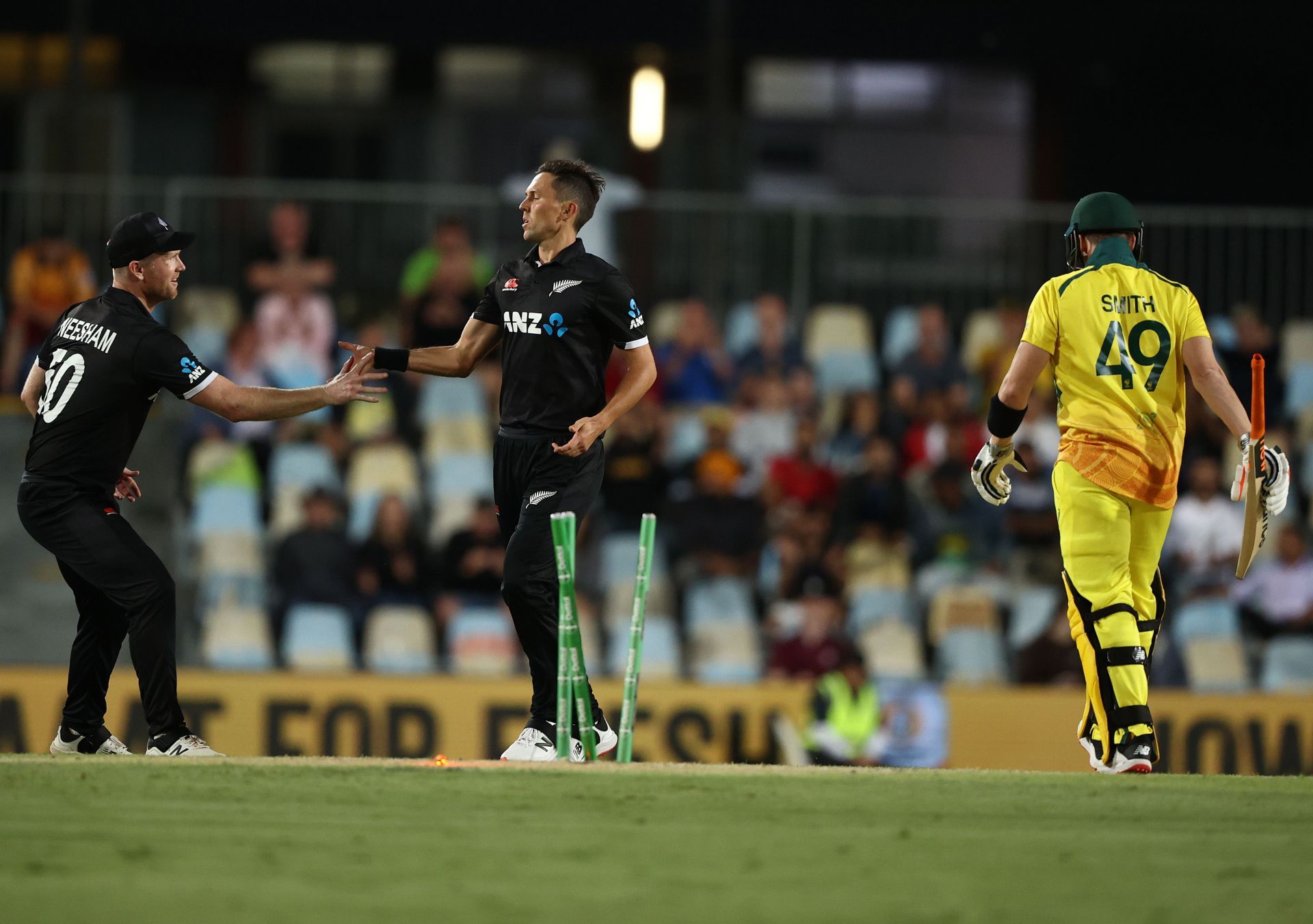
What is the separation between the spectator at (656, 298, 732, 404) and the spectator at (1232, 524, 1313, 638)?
454 centimetres

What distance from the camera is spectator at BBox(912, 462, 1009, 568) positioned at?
15.6 metres

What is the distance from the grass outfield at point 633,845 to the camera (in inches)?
197

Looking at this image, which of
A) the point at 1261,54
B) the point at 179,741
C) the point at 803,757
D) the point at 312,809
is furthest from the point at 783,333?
the point at 312,809

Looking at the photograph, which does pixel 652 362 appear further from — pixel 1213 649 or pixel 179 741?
pixel 1213 649

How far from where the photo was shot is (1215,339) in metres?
17.3

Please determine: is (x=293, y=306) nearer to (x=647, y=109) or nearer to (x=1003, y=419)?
(x=647, y=109)

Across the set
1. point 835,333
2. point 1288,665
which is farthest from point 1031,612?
point 835,333

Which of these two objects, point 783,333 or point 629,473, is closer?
point 629,473

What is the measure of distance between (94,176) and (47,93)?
1.07m

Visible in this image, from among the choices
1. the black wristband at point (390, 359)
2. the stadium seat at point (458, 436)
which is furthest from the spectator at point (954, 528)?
the black wristband at point (390, 359)

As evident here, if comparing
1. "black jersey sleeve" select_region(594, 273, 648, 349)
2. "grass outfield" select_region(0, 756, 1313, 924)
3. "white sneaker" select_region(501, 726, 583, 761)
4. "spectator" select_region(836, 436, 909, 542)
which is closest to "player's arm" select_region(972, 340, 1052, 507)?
"grass outfield" select_region(0, 756, 1313, 924)

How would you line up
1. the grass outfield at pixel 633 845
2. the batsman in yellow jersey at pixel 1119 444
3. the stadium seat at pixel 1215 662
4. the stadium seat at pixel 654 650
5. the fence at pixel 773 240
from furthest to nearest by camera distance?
the fence at pixel 773 240
the stadium seat at pixel 1215 662
the stadium seat at pixel 654 650
the batsman in yellow jersey at pixel 1119 444
the grass outfield at pixel 633 845

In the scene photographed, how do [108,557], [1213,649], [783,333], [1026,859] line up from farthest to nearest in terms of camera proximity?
[783,333]
[1213,649]
[108,557]
[1026,859]

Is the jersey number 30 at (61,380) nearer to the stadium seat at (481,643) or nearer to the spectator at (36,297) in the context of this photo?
the stadium seat at (481,643)
